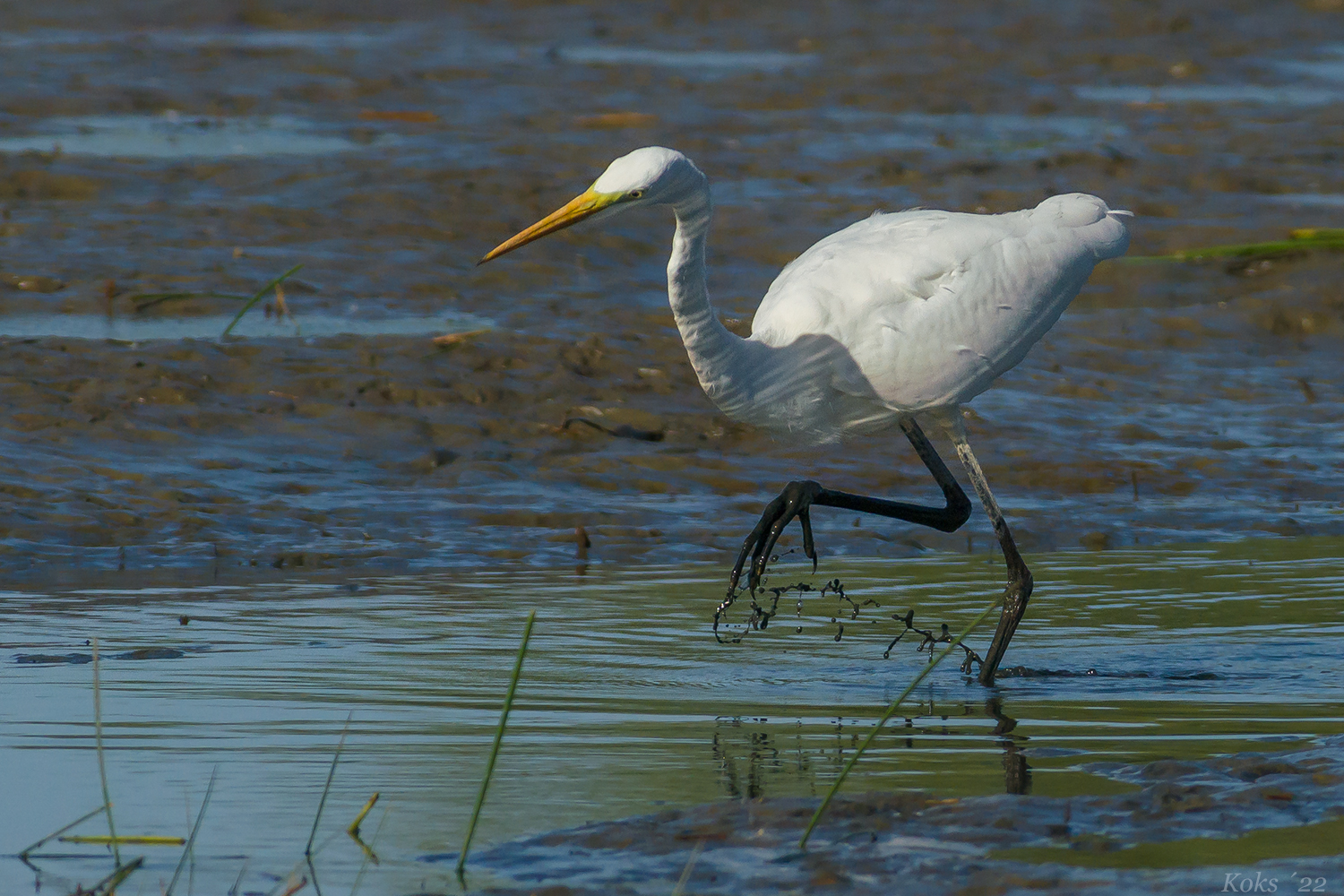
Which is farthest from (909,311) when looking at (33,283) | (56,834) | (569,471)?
(33,283)

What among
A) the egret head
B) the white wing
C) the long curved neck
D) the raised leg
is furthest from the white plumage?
the egret head

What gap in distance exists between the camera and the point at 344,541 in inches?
262

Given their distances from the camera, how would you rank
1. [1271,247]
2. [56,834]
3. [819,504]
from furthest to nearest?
[1271,247] < [819,504] < [56,834]

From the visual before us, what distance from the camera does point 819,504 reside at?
6.03 meters

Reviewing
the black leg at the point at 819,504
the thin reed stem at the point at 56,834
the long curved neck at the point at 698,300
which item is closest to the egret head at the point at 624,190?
the long curved neck at the point at 698,300

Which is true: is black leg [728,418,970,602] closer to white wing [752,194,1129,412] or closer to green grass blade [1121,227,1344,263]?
white wing [752,194,1129,412]

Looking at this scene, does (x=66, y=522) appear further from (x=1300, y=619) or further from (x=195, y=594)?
(x=1300, y=619)

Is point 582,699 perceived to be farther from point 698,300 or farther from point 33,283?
point 33,283

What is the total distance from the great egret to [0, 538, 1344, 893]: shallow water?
36 centimetres

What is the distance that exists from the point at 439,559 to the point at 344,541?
329 mm

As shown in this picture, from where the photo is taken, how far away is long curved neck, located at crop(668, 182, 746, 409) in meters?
5.09

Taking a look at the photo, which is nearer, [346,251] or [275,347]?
[275,347]

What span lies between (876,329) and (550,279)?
15.3 ft

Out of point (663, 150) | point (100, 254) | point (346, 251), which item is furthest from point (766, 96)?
point (663, 150)
